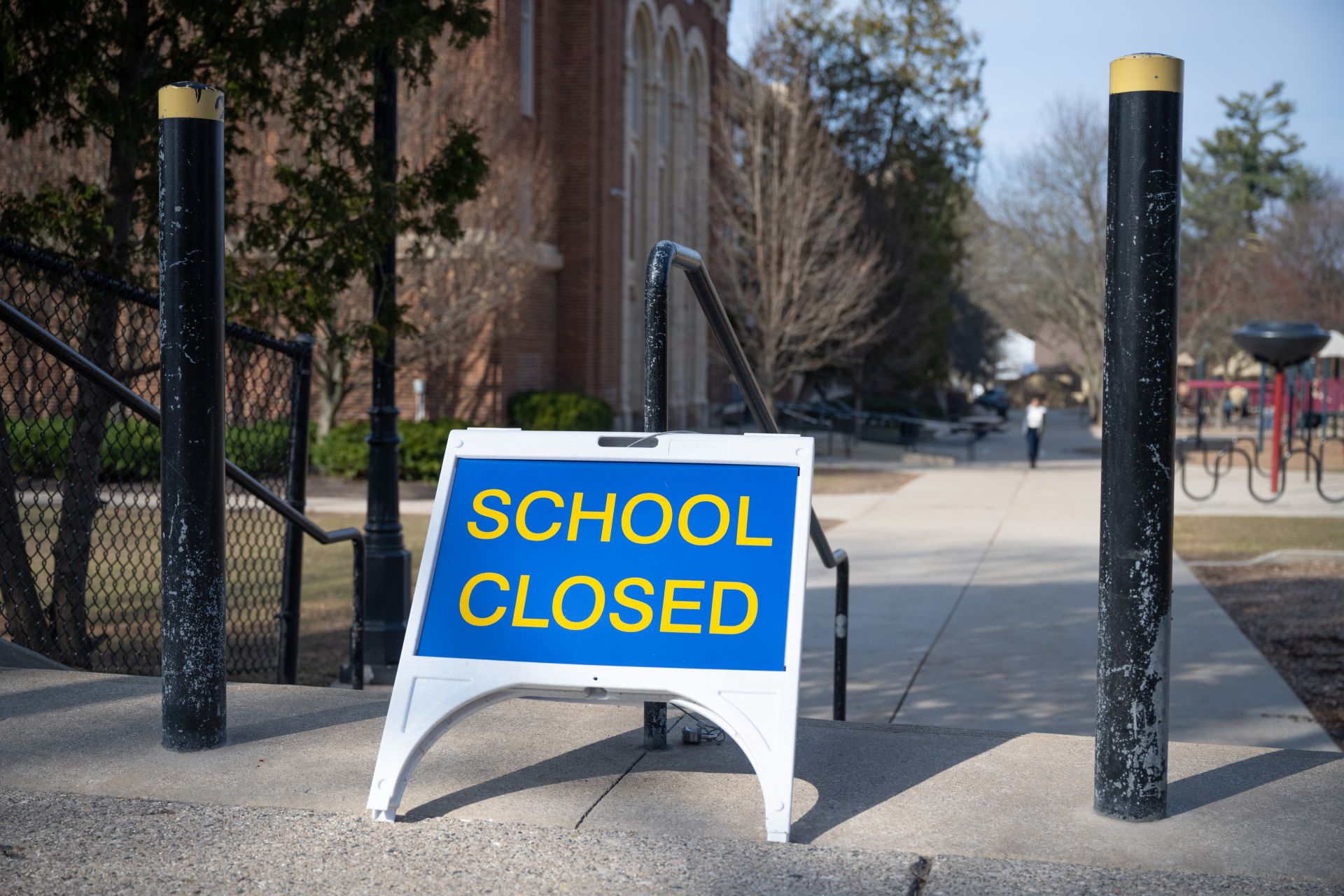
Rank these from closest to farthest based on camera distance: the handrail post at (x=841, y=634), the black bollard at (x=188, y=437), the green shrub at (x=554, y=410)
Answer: the black bollard at (x=188, y=437)
the handrail post at (x=841, y=634)
the green shrub at (x=554, y=410)

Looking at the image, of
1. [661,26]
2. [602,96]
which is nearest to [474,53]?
[602,96]

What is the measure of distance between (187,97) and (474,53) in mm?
17606

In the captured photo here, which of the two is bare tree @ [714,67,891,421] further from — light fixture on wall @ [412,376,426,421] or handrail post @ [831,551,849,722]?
handrail post @ [831,551,849,722]

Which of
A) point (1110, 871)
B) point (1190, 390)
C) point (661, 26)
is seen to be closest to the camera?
point (1110, 871)

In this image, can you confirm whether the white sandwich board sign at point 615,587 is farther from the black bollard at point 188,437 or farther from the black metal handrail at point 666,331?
the black bollard at point 188,437

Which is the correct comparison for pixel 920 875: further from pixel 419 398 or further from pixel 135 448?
pixel 419 398

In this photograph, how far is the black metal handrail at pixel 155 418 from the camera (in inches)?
175

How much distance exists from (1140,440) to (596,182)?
2371 centimetres

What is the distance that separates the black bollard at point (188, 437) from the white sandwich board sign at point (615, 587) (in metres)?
0.75

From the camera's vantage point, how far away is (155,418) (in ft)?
15.4

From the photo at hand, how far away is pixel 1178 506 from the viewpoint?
18500 mm

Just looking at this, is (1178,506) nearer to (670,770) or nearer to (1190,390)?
(670,770)

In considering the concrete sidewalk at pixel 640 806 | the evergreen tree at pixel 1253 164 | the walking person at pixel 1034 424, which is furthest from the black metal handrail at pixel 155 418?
the evergreen tree at pixel 1253 164

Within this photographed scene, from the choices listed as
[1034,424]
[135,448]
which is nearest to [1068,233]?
[1034,424]
